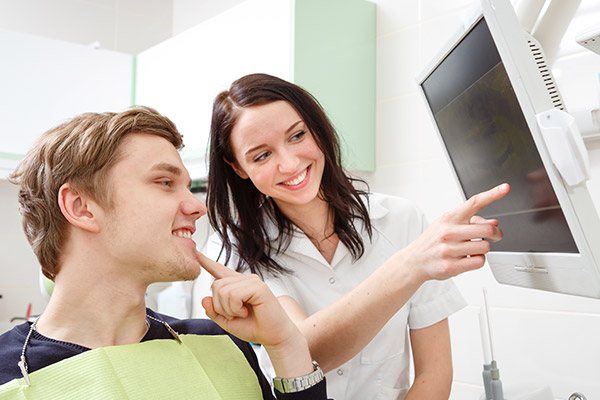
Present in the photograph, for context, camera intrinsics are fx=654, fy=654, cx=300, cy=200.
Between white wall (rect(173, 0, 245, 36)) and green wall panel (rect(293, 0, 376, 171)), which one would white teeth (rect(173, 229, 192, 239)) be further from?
white wall (rect(173, 0, 245, 36))

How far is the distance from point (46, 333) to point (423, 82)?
84 centimetres

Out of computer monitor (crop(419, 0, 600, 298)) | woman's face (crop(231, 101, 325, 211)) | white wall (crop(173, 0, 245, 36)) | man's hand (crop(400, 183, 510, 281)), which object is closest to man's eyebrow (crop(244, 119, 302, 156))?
woman's face (crop(231, 101, 325, 211))

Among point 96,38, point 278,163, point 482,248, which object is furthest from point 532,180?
point 96,38

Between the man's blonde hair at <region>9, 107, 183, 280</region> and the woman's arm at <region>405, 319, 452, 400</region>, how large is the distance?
75cm

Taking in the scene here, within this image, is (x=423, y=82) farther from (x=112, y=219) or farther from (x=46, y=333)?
(x=46, y=333)

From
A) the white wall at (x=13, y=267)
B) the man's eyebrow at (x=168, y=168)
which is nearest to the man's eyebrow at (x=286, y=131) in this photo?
the man's eyebrow at (x=168, y=168)

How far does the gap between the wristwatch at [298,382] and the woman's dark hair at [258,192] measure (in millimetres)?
323

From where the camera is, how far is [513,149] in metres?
0.96

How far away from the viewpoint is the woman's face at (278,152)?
4.45 ft

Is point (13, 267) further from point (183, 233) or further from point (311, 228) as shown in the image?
point (183, 233)

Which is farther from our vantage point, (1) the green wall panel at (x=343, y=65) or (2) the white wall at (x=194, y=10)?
(2) the white wall at (x=194, y=10)

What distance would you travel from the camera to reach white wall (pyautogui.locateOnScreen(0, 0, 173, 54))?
3285mm

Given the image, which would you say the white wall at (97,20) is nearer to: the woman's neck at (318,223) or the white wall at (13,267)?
the white wall at (13,267)

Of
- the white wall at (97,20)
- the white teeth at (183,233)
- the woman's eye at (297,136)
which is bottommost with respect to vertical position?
the white teeth at (183,233)
